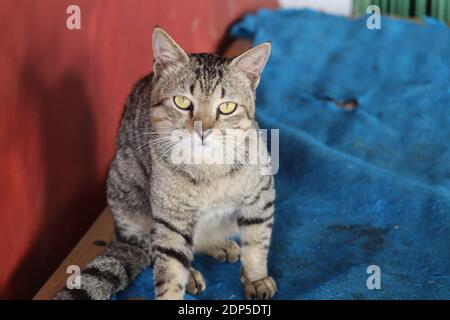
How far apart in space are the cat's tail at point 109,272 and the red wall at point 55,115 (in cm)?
15

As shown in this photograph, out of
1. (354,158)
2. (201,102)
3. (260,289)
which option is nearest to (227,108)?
(201,102)

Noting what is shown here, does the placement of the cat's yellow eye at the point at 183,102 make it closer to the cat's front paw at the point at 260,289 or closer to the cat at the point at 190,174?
the cat at the point at 190,174

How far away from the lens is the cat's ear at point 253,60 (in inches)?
57.8

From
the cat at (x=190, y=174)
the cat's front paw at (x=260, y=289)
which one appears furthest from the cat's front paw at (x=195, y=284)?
the cat's front paw at (x=260, y=289)

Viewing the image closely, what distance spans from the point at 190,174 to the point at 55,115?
40 centimetres

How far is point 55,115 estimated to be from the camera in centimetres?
167

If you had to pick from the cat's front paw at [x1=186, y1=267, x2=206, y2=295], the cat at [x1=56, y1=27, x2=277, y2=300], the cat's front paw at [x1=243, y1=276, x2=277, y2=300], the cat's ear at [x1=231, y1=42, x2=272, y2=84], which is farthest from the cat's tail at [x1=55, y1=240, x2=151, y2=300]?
the cat's ear at [x1=231, y1=42, x2=272, y2=84]

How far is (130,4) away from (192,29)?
1.96 feet

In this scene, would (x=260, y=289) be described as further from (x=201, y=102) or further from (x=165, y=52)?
(x=165, y=52)

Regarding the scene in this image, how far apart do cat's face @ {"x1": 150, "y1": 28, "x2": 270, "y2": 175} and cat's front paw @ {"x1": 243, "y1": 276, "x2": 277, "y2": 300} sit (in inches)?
12.7

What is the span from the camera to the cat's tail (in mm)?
1501
